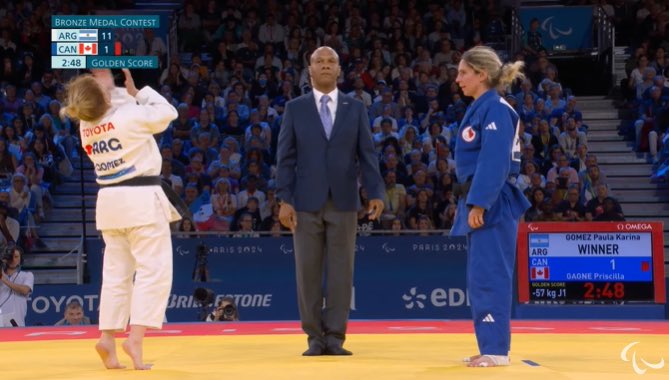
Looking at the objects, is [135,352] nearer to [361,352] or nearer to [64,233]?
[361,352]

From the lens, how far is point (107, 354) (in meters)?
6.80

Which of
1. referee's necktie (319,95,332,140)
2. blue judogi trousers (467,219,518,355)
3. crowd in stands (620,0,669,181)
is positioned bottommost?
blue judogi trousers (467,219,518,355)

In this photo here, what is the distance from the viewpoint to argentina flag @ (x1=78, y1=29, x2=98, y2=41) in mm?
15266

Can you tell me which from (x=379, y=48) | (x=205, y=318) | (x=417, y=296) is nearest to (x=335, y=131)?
(x=205, y=318)

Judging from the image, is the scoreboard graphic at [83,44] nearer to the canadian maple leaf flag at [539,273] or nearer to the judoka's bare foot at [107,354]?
the canadian maple leaf flag at [539,273]

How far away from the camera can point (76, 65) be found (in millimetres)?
14875

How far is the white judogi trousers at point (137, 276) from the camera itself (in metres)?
6.80

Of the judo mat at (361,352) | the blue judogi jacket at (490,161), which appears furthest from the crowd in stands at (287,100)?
the blue judogi jacket at (490,161)

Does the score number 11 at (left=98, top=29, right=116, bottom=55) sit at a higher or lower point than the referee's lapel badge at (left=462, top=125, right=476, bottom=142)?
higher

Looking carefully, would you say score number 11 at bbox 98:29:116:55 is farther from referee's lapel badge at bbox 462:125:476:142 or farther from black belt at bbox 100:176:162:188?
referee's lapel badge at bbox 462:125:476:142

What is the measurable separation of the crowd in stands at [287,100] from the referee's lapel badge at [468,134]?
23.9ft

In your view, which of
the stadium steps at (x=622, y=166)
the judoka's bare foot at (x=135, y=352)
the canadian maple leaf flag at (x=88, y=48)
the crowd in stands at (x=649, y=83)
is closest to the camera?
the judoka's bare foot at (x=135, y=352)

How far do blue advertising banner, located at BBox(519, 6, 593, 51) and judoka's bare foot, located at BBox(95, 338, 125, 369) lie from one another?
16.6 metres

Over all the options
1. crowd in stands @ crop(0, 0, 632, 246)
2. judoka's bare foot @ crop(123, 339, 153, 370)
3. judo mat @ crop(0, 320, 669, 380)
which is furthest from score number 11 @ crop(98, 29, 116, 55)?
judoka's bare foot @ crop(123, 339, 153, 370)
